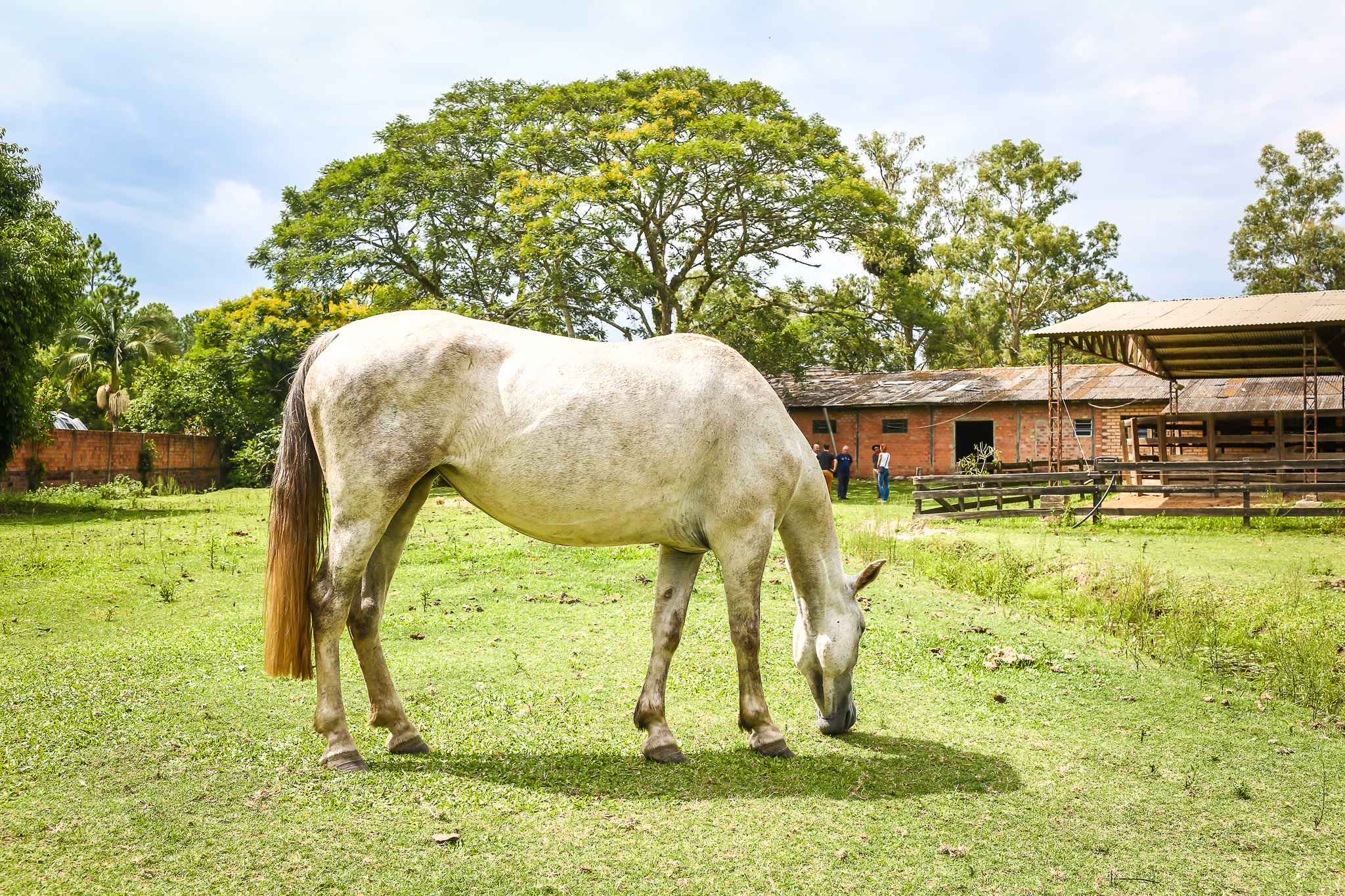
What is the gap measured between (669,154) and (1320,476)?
671 inches

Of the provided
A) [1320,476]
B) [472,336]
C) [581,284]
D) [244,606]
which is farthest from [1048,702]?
[581,284]

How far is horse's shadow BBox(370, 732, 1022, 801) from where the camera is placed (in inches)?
149

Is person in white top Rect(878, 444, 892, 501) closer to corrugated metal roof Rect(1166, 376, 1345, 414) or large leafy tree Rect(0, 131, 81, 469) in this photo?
corrugated metal roof Rect(1166, 376, 1345, 414)

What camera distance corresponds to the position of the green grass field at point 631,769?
9.86 feet

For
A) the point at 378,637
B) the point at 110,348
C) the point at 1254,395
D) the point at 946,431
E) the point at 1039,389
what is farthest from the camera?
the point at 110,348

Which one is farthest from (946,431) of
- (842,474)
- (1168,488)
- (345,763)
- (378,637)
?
(345,763)

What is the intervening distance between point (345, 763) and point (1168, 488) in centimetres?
1510

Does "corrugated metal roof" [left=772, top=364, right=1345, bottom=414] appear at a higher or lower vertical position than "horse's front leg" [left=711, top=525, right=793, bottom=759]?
higher

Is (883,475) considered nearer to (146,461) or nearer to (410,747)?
(410,747)

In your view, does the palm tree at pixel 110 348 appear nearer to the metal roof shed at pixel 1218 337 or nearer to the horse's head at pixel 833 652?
the metal roof shed at pixel 1218 337

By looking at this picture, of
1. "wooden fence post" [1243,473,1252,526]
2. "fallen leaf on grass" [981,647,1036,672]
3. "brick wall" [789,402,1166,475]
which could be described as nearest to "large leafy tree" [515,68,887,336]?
"brick wall" [789,402,1166,475]

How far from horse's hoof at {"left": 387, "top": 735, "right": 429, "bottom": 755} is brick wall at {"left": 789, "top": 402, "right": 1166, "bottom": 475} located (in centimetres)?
2314

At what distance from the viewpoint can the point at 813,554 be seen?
4.63 metres

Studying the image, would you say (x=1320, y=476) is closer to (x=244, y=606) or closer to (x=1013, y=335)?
(x=244, y=606)
